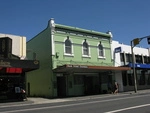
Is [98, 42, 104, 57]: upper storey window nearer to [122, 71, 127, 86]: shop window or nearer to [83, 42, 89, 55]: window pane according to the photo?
[83, 42, 89, 55]: window pane

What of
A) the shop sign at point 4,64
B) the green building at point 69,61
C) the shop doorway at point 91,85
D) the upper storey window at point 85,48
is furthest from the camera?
the upper storey window at point 85,48

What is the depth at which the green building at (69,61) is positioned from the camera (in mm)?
27547

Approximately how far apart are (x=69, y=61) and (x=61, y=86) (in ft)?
10.00

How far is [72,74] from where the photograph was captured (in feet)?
93.7

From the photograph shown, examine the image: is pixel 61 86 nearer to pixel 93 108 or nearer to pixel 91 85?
pixel 91 85

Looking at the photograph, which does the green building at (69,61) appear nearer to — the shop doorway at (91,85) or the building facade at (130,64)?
the shop doorway at (91,85)

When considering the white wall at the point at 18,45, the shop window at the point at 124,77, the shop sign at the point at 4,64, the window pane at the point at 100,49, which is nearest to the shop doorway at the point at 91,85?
the window pane at the point at 100,49

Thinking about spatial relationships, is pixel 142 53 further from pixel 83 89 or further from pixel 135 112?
pixel 135 112

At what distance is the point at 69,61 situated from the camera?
93.8ft

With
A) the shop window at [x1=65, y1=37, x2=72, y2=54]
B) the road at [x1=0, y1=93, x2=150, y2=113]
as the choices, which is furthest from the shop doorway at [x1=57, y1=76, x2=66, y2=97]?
the road at [x1=0, y1=93, x2=150, y2=113]

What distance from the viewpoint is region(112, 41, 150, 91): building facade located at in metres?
Result: 33.8

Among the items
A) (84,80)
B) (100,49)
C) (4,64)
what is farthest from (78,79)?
(4,64)

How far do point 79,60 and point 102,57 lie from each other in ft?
13.1

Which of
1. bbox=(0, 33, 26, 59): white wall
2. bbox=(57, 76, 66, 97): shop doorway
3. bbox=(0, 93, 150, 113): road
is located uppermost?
bbox=(0, 33, 26, 59): white wall
